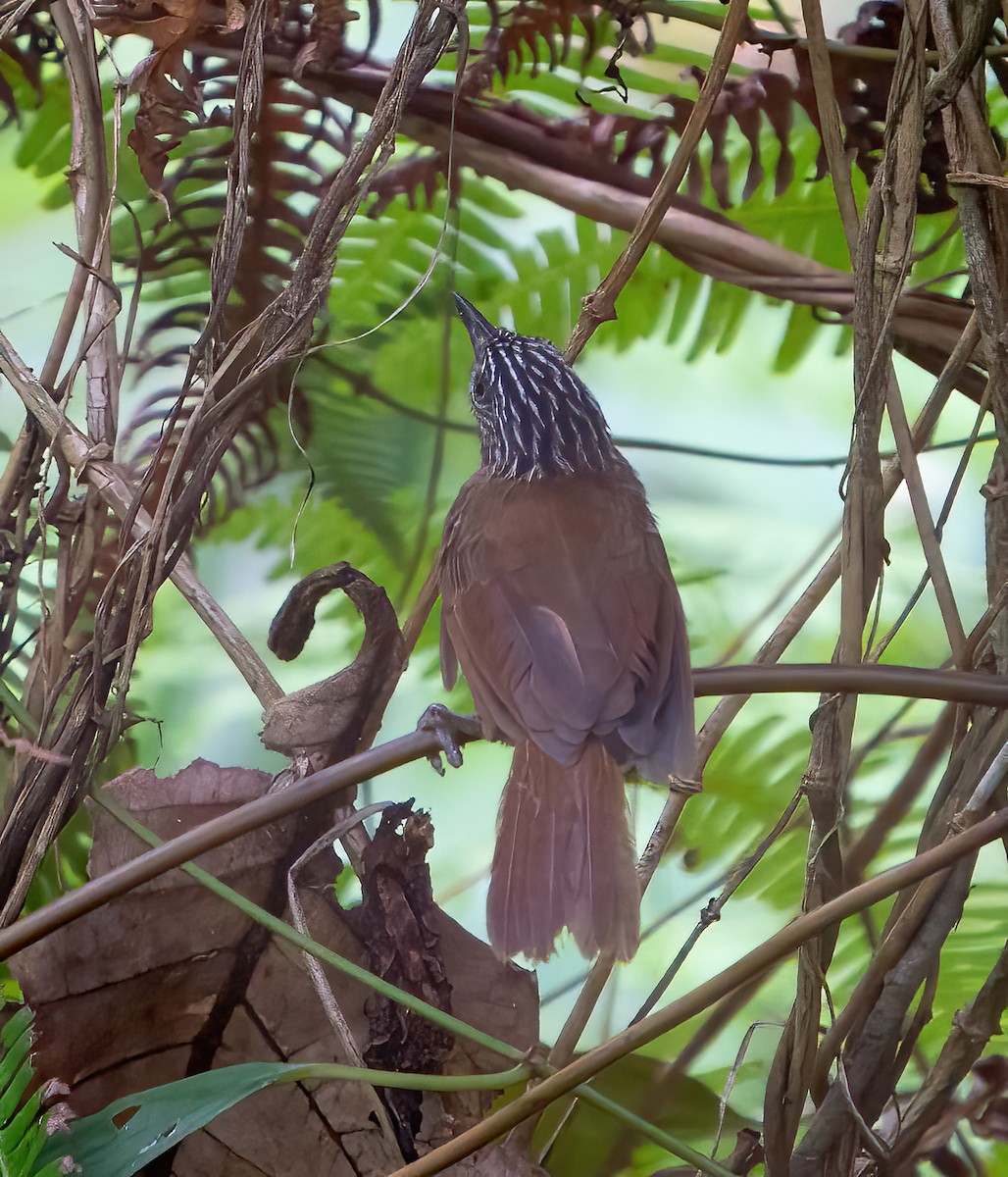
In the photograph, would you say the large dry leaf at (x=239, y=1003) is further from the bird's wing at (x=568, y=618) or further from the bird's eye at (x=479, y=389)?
the bird's eye at (x=479, y=389)

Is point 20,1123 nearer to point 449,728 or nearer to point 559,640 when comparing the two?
point 449,728

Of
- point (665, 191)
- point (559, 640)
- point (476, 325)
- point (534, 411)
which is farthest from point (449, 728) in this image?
point (665, 191)

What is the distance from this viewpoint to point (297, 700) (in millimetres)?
1156

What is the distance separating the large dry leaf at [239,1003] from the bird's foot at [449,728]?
14 centimetres

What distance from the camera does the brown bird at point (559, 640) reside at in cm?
94

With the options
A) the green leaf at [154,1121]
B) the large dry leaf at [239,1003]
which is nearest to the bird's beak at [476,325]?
the large dry leaf at [239,1003]

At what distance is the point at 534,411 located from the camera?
1.19 metres

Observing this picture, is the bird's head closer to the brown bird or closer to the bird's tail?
the brown bird

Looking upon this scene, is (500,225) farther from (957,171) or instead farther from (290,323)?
(957,171)

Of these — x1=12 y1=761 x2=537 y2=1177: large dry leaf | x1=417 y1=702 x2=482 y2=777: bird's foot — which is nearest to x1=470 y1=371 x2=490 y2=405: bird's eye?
x1=417 y1=702 x2=482 y2=777: bird's foot

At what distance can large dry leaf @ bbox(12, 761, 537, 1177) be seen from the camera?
3.56ft

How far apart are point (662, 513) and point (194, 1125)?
77cm

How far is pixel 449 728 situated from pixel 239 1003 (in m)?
0.39

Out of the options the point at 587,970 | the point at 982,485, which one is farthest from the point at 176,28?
the point at 587,970
